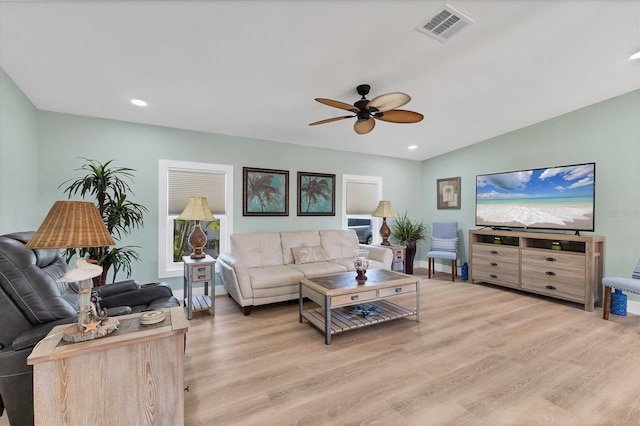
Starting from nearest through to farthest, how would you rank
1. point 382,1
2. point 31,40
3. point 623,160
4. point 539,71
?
point 382,1, point 31,40, point 539,71, point 623,160

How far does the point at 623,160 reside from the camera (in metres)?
3.64

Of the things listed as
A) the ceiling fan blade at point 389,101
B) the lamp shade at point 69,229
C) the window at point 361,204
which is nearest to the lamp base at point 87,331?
the lamp shade at point 69,229

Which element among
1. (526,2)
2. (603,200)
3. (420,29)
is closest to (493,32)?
(526,2)

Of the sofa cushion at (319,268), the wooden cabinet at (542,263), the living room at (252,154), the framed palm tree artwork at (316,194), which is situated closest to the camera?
the living room at (252,154)

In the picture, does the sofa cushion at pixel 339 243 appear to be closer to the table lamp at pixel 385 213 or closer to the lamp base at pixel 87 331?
the table lamp at pixel 385 213

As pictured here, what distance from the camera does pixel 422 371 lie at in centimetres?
223

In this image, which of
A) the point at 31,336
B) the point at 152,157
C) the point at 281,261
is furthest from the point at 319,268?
the point at 31,336

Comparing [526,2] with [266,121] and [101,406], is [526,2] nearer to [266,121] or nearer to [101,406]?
[266,121]

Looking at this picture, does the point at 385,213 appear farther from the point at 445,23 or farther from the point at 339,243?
the point at 445,23

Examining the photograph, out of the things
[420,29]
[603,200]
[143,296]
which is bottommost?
[143,296]

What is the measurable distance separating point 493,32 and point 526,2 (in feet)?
0.95

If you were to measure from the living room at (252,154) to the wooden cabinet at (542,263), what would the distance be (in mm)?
409

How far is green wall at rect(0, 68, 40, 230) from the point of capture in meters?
2.43

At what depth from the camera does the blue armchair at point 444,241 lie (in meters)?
5.28
